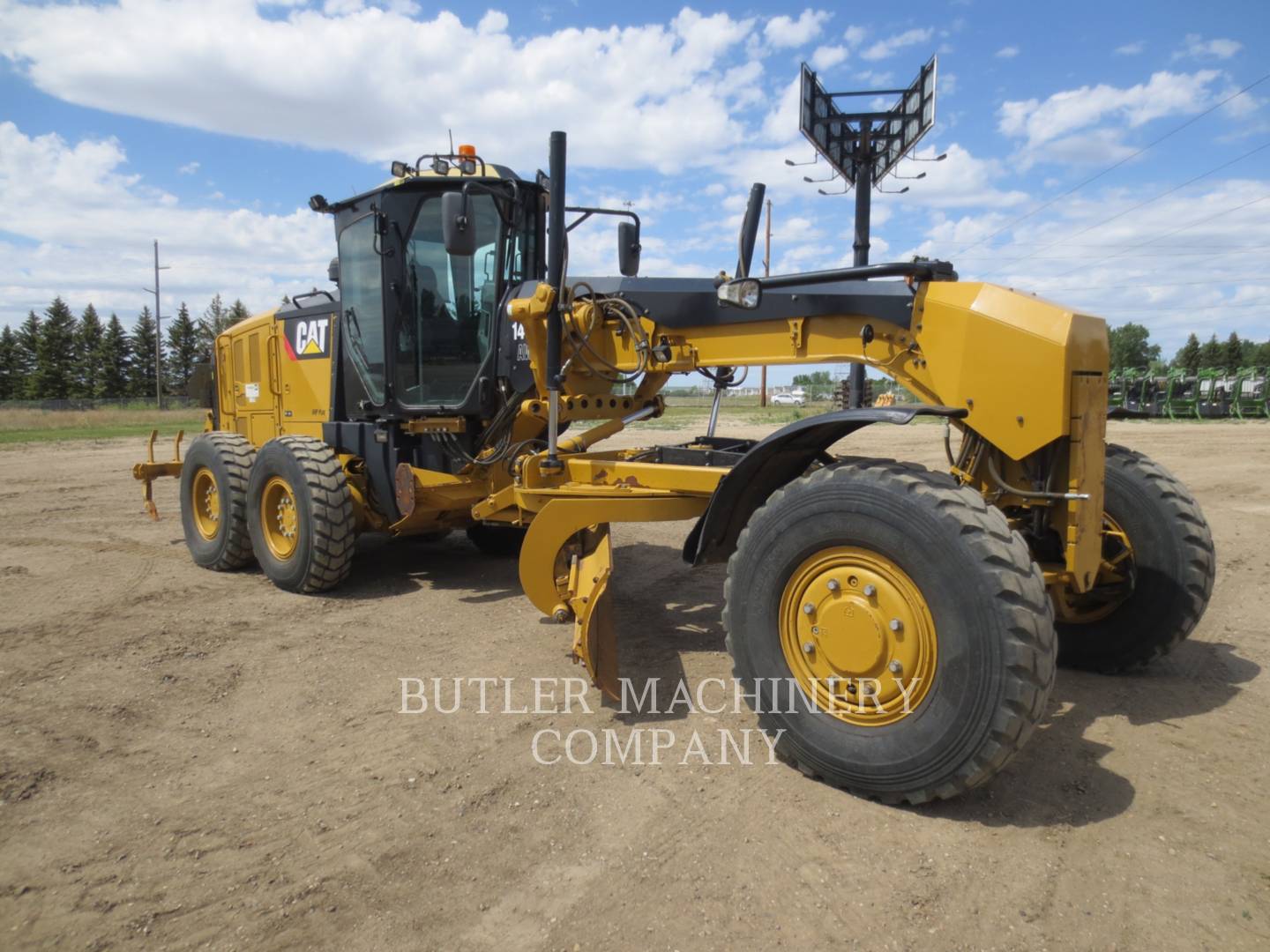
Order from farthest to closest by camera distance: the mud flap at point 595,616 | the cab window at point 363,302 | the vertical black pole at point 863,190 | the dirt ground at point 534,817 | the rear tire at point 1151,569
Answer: the vertical black pole at point 863,190
the cab window at point 363,302
the mud flap at point 595,616
the rear tire at point 1151,569
the dirt ground at point 534,817

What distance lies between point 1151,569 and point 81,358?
70.2 metres

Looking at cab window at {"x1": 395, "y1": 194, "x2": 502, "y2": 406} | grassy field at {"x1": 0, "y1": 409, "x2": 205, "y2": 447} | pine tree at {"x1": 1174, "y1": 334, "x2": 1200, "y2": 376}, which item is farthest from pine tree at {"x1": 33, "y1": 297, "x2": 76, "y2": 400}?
pine tree at {"x1": 1174, "y1": 334, "x2": 1200, "y2": 376}

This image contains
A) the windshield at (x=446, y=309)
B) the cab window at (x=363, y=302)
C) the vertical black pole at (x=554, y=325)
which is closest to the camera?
the vertical black pole at (x=554, y=325)

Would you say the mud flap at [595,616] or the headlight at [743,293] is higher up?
the headlight at [743,293]

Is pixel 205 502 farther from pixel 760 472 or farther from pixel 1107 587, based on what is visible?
pixel 1107 587

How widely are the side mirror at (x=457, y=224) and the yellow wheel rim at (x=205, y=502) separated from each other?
13.3 feet

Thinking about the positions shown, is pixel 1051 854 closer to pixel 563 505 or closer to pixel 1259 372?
pixel 563 505

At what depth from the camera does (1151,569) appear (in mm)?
4023

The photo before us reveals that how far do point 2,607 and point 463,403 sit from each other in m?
3.49

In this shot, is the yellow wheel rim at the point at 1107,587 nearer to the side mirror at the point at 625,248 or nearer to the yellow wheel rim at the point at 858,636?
the yellow wheel rim at the point at 858,636

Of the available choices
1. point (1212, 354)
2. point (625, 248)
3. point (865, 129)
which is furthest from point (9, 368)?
point (1212, 354)

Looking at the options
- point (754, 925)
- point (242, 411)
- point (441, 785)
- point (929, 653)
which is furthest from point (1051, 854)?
point (242, 411)

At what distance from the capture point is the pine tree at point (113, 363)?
59844mm

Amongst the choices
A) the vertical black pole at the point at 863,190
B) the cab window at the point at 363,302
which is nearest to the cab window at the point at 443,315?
the cab window at the point at 363,302
